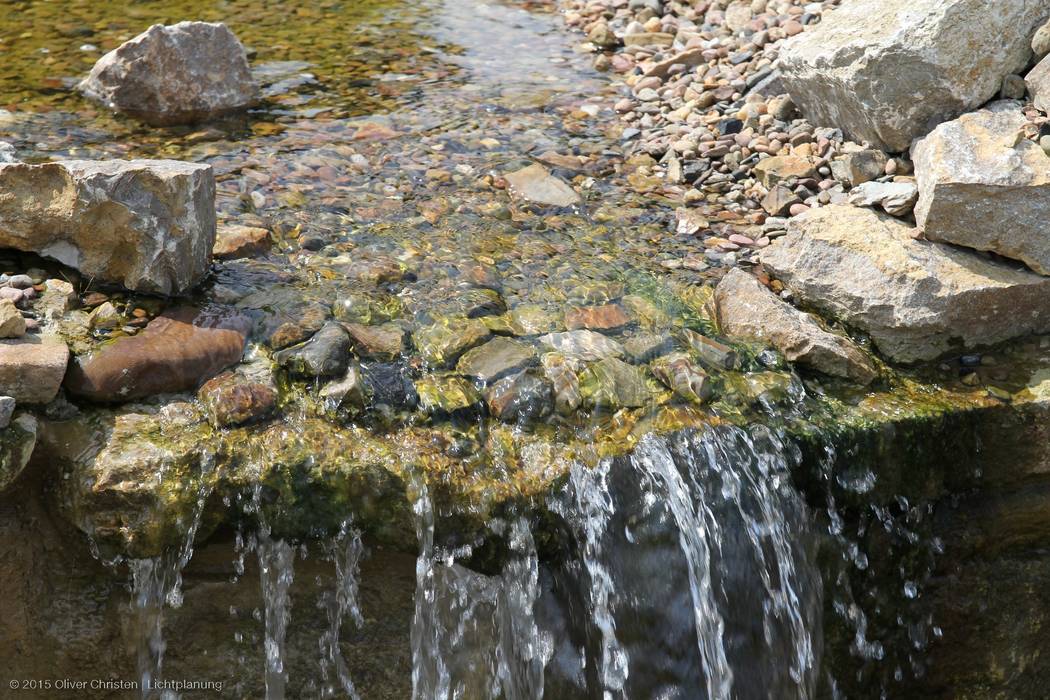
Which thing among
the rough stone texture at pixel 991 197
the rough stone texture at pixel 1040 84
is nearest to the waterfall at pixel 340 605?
the rough stone texture at pixel 991 197

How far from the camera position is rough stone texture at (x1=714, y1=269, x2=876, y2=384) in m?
3.35

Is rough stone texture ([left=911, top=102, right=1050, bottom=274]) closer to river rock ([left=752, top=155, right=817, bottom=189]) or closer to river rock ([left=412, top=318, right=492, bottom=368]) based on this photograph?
river rock ([left=752, top=155, right=817, bottom=189])

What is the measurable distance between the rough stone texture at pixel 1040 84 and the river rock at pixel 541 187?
1731 mm

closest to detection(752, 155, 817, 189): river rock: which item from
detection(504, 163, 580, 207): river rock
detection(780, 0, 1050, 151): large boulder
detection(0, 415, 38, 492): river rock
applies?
detection(780, 0, 1050, 151): large boulder

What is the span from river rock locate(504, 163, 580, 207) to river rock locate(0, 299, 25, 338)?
2.01 meters

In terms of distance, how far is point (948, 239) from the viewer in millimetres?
3500

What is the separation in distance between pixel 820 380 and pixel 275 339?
173 centimetres

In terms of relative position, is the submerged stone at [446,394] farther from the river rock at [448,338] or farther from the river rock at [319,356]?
the river rock at [319,356]

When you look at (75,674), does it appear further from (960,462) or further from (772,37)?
(772,37)

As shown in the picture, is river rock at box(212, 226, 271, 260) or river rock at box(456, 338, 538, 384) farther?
river rock at box(212, 226, 271, 260)

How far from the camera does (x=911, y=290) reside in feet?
11.1

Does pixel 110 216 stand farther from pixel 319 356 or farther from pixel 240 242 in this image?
pixel 319 356

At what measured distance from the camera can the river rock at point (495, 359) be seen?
3.25 m

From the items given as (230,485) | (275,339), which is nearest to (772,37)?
(275,339)
